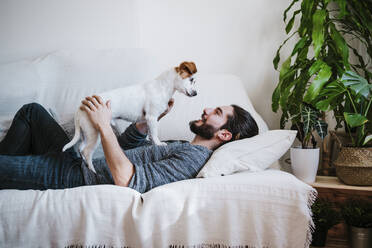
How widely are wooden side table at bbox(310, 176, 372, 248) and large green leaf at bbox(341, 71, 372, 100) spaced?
0.41 meters

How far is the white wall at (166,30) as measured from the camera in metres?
1.93

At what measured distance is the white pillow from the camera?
1.07 metres

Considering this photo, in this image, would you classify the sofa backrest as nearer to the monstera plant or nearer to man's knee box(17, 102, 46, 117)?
man's knee box(17, 102, 46, 117)

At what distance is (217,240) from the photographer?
86cm

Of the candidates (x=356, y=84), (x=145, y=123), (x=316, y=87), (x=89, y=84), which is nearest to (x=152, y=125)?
(x=145, y=123)

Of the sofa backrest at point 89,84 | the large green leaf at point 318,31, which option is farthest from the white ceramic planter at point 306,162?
the large green leaf at point 318,31

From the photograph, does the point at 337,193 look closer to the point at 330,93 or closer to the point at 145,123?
the point at 330,93

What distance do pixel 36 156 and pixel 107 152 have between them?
1.07ft

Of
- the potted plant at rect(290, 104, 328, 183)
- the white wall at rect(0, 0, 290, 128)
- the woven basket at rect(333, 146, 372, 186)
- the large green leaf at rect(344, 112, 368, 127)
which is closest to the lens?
the large green leaf at rect(344, 112, 368, 127)

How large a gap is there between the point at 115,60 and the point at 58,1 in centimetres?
67

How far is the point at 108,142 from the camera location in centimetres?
106

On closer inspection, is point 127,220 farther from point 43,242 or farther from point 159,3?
point 159,3

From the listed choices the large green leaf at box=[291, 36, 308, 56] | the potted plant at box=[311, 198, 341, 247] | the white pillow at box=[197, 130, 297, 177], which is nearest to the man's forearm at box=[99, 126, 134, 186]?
the white pillow at box=[197, 130, 297, 177]

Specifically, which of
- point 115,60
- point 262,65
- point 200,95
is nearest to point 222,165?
point 200,95
